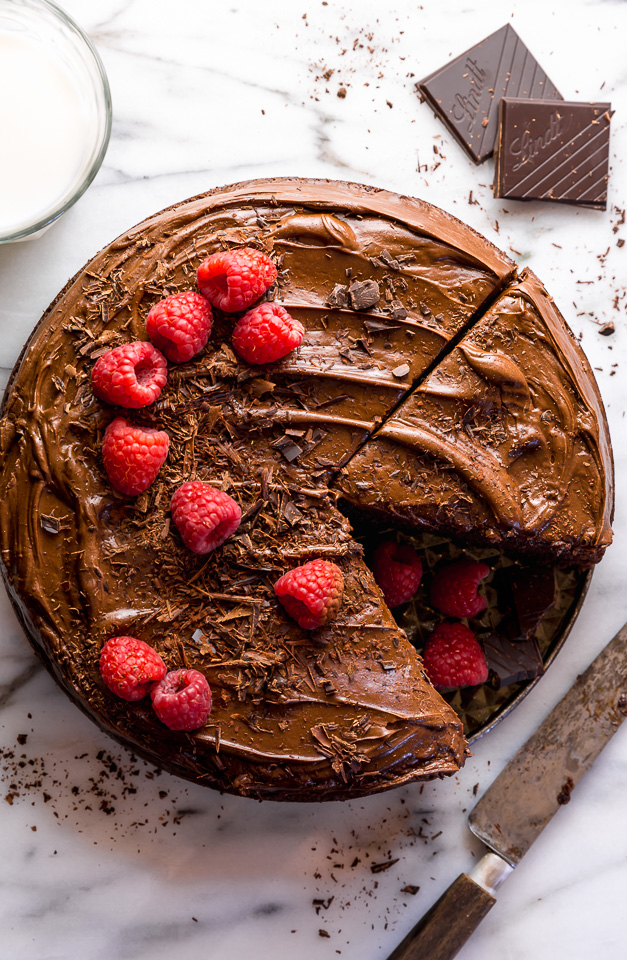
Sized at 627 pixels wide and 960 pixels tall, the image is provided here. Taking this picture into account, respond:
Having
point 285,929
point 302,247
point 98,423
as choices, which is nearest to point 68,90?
point 302,247

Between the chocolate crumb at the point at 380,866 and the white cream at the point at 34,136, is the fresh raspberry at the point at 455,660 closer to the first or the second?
the chocolate crumb at the point at 380,866

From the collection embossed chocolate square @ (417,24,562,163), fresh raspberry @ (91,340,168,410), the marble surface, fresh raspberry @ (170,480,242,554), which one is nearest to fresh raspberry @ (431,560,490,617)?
the marble surface

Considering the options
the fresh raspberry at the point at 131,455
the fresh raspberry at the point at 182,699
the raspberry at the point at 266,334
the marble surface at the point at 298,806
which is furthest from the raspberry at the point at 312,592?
the marble surface at the point at 298,806

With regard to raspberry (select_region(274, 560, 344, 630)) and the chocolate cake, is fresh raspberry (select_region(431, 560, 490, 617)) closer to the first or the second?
the chocolate cake

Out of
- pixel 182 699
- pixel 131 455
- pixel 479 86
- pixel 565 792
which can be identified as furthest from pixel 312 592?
pixel 479 86

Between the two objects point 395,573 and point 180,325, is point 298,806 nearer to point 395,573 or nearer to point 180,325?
point 395,573

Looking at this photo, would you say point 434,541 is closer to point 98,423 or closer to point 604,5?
point 98,423

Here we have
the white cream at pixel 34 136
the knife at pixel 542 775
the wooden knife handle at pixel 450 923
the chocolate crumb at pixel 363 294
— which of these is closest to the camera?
the chocolate crumb at pixel 363 294
